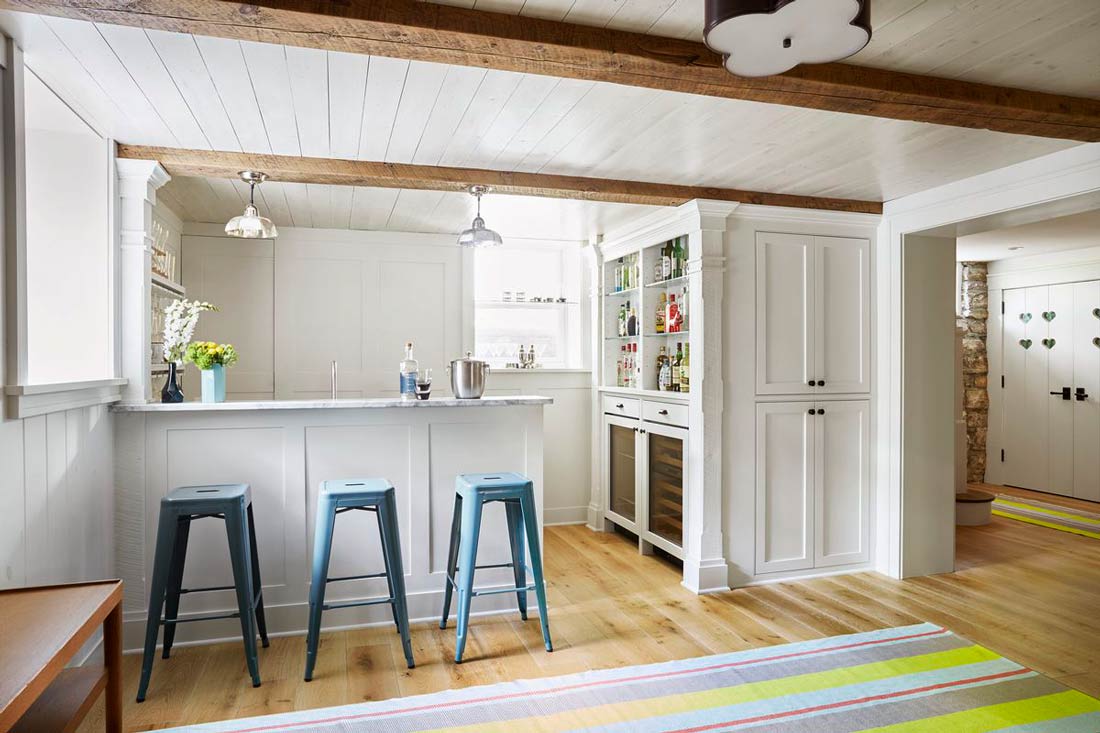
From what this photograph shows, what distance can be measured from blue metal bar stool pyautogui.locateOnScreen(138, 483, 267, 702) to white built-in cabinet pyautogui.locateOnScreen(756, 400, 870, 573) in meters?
2.66

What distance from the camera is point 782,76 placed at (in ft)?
6.74

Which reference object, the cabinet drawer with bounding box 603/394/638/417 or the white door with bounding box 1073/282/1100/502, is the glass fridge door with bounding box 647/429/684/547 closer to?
the cabinet drawer with bounding box 603/394/638/417

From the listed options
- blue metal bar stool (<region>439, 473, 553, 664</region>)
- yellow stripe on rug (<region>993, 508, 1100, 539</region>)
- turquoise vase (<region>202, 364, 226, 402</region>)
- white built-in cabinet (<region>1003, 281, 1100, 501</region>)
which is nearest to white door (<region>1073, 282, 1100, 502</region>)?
white built-in cabinet (<region>1003, 281, 1100, 501</region>)

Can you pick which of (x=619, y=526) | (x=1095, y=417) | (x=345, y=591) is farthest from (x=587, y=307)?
(x=1095, y=417)

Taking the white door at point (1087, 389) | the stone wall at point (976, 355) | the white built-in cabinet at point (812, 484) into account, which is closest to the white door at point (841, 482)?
the white built-in cabinet at point (812, 484)

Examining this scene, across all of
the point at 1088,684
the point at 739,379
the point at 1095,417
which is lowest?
the point at 1088,684

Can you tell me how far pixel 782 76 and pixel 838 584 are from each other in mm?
2965

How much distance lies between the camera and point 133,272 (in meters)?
3.11

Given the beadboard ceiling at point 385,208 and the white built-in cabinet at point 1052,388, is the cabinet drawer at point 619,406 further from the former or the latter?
the white built-in cabinet at point 1052,388

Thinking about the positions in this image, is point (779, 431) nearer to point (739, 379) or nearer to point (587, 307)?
point (739, 379)

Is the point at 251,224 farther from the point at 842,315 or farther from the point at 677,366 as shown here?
the point at 842,315

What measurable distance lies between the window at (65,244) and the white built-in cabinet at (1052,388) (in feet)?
24.1

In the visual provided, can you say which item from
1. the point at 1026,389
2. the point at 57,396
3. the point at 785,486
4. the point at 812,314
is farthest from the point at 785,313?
the point at 1026,389

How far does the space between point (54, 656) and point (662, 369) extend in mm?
3492
